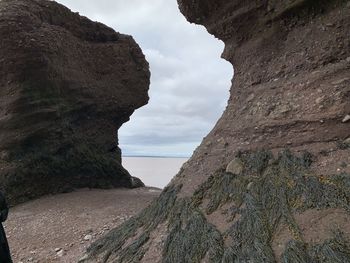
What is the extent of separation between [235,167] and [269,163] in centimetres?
76

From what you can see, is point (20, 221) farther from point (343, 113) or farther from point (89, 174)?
point (343, 113)

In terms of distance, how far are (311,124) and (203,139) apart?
131 inches

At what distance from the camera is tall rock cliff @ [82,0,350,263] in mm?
6016

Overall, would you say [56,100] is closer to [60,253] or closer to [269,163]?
[60,253]

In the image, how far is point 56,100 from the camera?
15.8 metres

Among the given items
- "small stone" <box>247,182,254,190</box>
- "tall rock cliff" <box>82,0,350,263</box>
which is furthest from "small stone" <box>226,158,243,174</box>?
"small stone" <box>247,182,254,190</box>

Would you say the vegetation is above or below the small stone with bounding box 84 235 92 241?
above

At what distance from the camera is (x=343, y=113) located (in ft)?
23.6

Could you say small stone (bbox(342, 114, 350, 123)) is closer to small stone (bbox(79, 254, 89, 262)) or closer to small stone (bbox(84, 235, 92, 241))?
small stone (bbox(79, 254, 89, 262))

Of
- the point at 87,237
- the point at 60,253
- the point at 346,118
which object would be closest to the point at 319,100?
the point at 346,118

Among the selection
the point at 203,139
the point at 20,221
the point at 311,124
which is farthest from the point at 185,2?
the point at 20,221

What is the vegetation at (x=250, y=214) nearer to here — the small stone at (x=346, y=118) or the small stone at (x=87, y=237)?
the small stone at (x=346, y=118)

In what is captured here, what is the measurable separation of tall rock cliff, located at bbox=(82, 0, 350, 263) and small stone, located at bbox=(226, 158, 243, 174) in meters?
0.02

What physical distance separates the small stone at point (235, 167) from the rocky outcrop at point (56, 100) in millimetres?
A: 9380
